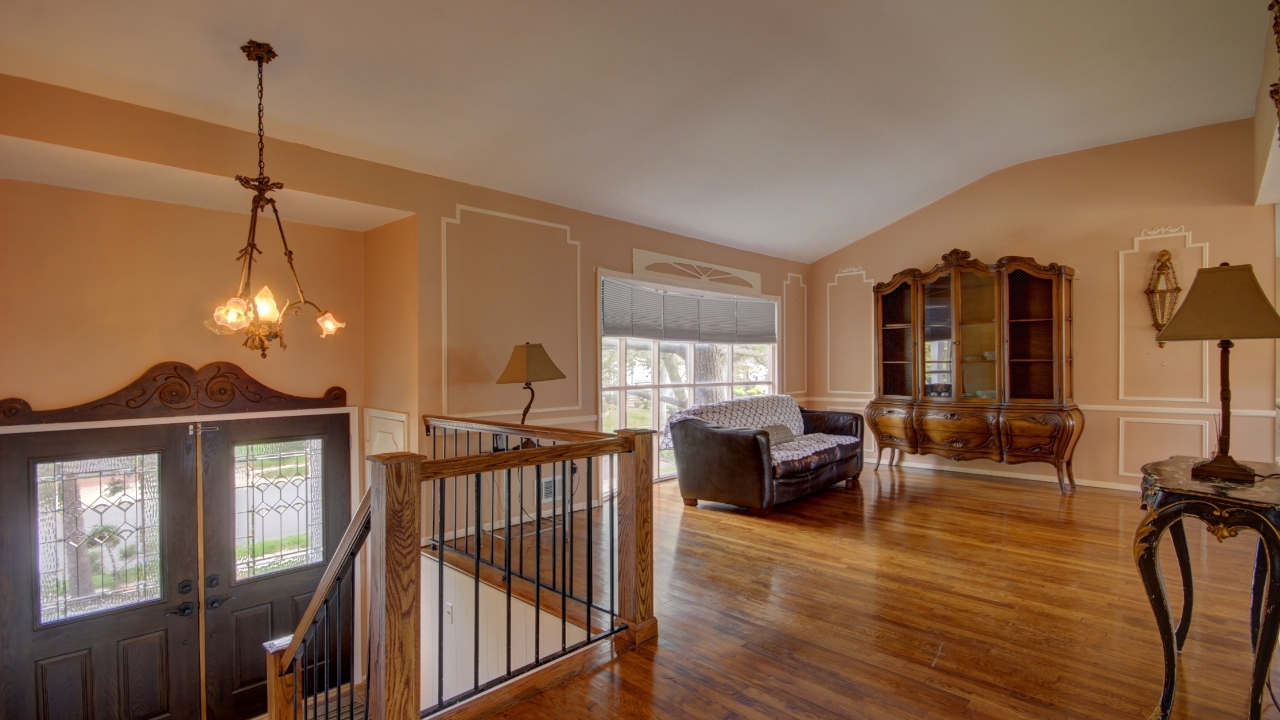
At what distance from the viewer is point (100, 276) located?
128 inches

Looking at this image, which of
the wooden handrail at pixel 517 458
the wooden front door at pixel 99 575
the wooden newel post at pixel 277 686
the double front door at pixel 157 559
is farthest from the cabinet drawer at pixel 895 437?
the wooden front door at pixel 99 575

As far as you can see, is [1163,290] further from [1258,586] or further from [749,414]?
[1258,586]

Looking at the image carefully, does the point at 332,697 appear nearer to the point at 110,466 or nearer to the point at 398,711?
the point at 110,466

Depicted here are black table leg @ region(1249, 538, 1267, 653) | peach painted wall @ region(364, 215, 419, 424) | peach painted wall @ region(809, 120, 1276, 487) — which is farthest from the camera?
peach painted wall @ region(809, 120, 1276, 487)

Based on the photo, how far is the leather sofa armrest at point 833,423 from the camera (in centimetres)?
549

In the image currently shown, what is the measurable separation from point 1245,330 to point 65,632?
5319 mm

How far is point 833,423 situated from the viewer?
5.62m

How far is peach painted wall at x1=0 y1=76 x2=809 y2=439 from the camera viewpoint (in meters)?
2.72

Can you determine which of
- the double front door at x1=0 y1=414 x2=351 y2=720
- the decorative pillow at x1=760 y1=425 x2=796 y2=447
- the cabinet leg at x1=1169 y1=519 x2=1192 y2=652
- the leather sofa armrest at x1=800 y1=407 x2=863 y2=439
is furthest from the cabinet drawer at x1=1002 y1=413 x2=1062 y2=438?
the double front door at x1=0 y1=414 x2=351 y2=720

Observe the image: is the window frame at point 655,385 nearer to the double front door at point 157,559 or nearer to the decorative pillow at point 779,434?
the decorative pillow at point 779,434

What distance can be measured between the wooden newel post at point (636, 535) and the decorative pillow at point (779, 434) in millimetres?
2687

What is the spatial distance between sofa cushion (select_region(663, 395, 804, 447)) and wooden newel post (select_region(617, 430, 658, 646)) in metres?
2.28

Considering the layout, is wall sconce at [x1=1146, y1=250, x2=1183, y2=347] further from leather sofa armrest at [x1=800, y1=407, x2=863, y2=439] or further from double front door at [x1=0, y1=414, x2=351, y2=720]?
double front door at [x1=0, y1=414, x2=351, y2=720]

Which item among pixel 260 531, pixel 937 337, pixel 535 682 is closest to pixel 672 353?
pixel 937 337
